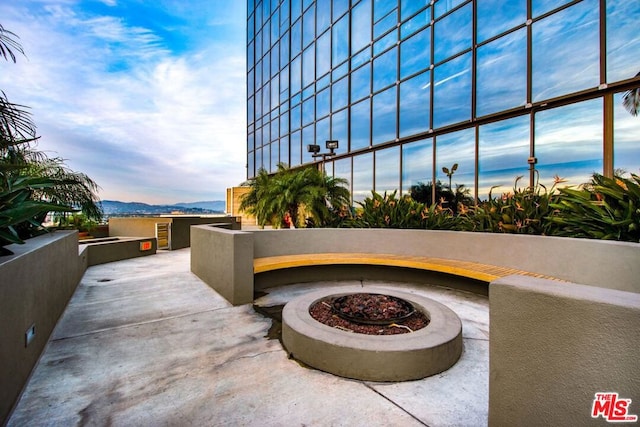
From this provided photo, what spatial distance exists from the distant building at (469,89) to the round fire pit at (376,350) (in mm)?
5736

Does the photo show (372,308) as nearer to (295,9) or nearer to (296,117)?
(296,117)

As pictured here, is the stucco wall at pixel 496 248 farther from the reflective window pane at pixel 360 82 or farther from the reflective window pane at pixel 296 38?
the reflective window pane at pixel 296 38

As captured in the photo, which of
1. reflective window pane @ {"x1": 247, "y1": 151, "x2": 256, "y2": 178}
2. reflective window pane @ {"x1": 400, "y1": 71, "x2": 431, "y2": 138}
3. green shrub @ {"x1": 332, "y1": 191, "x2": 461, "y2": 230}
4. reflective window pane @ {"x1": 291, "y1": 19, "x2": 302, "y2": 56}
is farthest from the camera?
reflective window pane @ {"x1": 247, "y1": 151, "x2": 256, "y2": 178}

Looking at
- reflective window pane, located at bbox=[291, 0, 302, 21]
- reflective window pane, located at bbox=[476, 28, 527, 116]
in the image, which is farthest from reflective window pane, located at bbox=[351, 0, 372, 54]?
reflective window pane, located at bbox=[476, 28, 527, 116]

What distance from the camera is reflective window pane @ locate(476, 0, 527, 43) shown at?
712cm

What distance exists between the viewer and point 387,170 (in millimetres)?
10352

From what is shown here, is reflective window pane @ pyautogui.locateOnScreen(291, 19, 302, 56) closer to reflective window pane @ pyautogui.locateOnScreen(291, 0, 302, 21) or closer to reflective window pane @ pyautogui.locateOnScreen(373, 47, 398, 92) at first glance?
reflective window pane @ pyautogui.locateOnScreen(291, 0, 302, 21)

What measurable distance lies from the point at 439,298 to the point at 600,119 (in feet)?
16.4

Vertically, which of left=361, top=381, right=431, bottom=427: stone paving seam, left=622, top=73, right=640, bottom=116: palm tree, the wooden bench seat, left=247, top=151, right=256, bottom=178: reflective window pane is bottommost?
left=361, top=381, right=431, bottom=427: stone paving seam

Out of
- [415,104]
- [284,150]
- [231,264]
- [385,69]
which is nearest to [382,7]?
[385,69]

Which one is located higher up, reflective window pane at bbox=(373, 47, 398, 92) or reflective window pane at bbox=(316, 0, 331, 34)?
reflective window pane at bbox=(316, 0, 331, 34)

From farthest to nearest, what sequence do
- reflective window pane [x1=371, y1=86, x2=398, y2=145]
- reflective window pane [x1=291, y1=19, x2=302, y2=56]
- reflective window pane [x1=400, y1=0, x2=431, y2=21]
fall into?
reflective window pane [x1=291, y1=19, x2=302, y2=56] < reflective window pane [x1=371, y1=86, x2=398, y2=145] < reflective window pane [x1=400, y1=0, x2=431, y2=21]

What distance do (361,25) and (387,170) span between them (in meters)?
6.00

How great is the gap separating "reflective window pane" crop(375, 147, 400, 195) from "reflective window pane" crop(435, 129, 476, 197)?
4.96 ft
